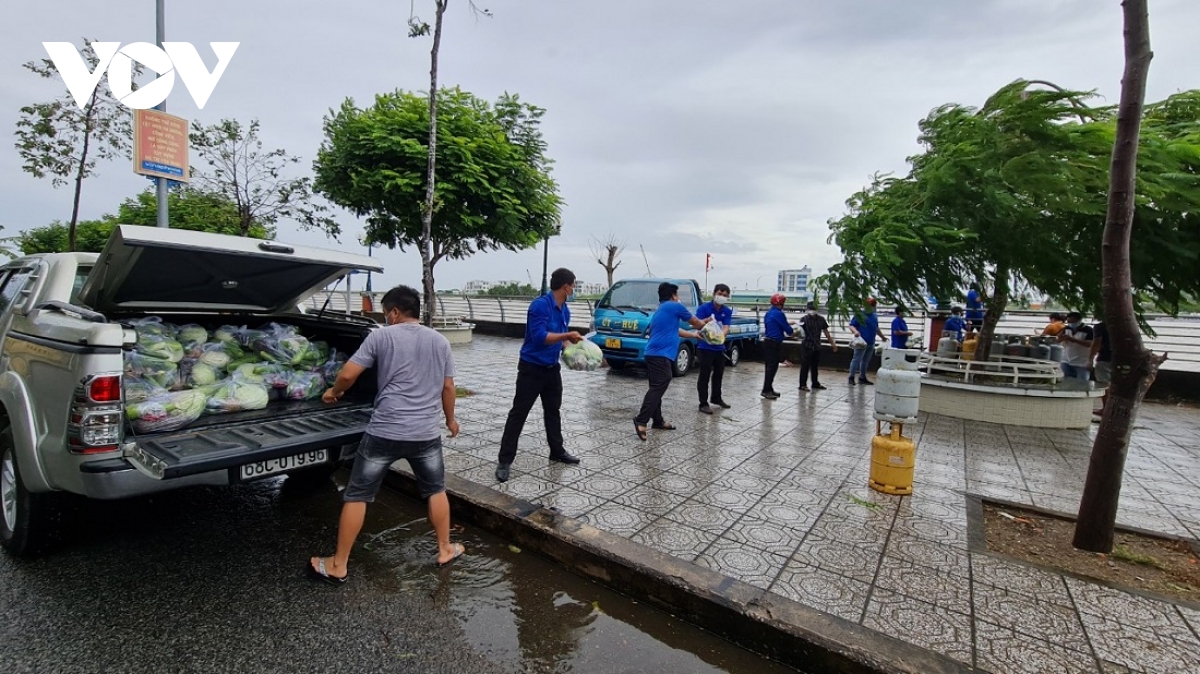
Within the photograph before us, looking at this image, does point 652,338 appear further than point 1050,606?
Yes

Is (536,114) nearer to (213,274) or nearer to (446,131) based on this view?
(446,131)

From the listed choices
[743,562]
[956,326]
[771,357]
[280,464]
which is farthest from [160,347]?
[956,326]

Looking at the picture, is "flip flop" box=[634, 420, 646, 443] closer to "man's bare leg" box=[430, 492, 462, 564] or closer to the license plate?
"man's bare leg" box=[430, 492, 462, 564]

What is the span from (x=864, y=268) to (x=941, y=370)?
9.97ft

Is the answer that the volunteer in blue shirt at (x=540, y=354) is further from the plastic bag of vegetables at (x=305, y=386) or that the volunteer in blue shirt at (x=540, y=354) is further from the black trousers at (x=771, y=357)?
the black trousers at (x=771, y=357)

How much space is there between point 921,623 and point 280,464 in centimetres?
361

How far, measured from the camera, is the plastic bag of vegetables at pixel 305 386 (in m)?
4.29

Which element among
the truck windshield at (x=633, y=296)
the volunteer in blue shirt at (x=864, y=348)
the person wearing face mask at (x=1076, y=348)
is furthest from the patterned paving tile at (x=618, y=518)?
the person wearing face mask at (x=1076, y=348)

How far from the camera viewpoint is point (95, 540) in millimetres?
3553

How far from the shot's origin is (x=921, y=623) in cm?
275

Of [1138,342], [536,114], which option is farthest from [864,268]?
[536,114]

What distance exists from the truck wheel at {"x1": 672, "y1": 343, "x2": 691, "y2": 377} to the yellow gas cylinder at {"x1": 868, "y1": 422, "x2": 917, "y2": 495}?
21.2ft

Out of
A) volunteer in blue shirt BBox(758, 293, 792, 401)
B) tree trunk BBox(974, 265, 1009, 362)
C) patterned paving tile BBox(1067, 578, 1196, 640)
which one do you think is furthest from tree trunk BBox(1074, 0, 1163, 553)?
volunteer in blue shirt BBox(758, 293, 792, 401)

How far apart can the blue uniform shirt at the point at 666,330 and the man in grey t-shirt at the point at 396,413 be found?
3277 mm
